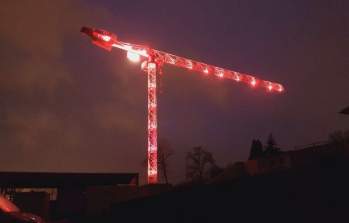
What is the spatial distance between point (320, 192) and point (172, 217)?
8430 millimetres

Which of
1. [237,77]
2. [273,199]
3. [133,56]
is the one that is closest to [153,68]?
[133,56]

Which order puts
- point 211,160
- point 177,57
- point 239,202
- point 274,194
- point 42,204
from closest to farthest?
point 274,194 → point 239,202 → point 42,204 → point 177,57 → point 211,160

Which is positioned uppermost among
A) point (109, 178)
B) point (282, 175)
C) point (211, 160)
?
point (211, 160)

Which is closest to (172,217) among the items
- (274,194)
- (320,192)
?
(274,194)

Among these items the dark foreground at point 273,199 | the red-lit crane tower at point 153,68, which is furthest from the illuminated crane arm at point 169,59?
the dark foreground at point 273,199

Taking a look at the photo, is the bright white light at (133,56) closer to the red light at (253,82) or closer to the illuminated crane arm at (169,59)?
the illuminated crane arm at (169,59)

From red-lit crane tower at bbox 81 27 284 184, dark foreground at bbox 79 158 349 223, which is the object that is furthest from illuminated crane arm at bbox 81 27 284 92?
dark foreground at bbox 79 158 349 223

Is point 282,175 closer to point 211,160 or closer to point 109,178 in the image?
point 109,178

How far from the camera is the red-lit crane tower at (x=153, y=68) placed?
4271cm

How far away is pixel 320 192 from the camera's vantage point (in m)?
14.0

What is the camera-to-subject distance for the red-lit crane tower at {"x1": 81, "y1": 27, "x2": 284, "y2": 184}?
42.7m

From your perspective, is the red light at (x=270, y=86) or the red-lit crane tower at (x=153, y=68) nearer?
the red-lit crane tower at (x=153, y=68)

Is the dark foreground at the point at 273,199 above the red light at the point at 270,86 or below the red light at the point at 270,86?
below

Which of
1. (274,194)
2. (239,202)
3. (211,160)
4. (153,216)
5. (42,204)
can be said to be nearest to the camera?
(274,194)
